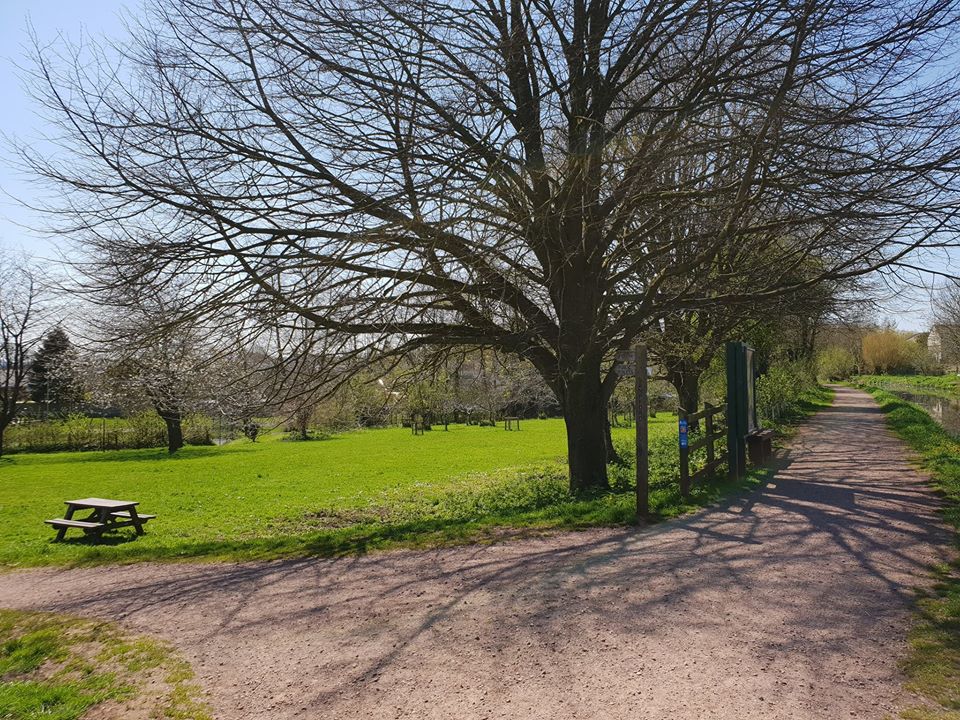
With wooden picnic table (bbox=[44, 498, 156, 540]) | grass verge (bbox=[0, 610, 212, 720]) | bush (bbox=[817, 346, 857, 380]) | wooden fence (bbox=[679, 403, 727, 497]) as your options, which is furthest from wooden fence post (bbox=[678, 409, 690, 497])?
bush (bbox=[817, 346, 857, 380])

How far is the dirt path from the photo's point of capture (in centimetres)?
394

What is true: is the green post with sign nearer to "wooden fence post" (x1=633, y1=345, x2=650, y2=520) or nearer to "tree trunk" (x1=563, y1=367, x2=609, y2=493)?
"tree trunk" (x1=563, y1=367, x2=609, y2=493)

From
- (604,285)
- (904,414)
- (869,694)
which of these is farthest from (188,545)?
(904,414)

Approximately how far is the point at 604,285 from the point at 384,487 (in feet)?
27.4

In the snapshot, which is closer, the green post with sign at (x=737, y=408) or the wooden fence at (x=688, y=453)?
the wooden fence at (x=688, y=453)

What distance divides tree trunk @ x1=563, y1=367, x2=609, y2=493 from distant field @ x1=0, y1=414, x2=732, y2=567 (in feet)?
2.02

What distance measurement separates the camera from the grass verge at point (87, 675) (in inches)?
164

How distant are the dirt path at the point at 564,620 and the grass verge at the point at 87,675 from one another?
0.20 meters

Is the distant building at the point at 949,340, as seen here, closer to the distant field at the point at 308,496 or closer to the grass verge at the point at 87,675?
the distant field at the point at 308,496

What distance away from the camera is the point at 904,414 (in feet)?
94.4

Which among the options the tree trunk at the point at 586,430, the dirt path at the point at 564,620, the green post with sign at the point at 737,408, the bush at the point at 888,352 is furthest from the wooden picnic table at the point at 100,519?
the bush at the point at 888,352

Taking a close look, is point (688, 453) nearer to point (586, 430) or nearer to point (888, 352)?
point (586, 430)

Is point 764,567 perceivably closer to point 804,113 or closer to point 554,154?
point 804,113

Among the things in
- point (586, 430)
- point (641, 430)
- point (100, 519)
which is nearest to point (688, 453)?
point (586, 430)
